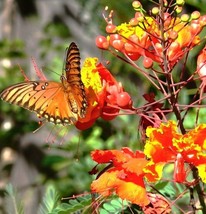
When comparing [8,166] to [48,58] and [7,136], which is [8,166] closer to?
[48,58]

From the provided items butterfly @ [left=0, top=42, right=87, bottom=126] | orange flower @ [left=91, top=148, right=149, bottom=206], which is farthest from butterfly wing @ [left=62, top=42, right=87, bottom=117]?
orange flower @ [left=91, top=148, right=149, bottom=206]

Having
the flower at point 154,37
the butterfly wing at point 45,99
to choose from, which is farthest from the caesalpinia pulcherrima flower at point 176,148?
the butterfly wing at point 45,99

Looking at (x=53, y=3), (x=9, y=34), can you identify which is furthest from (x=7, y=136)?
(x=9, y=34)

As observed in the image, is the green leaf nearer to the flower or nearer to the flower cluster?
the flower cluster

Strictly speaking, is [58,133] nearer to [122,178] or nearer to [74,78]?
[74,78]

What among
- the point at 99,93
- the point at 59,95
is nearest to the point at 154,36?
the point at 99,93
